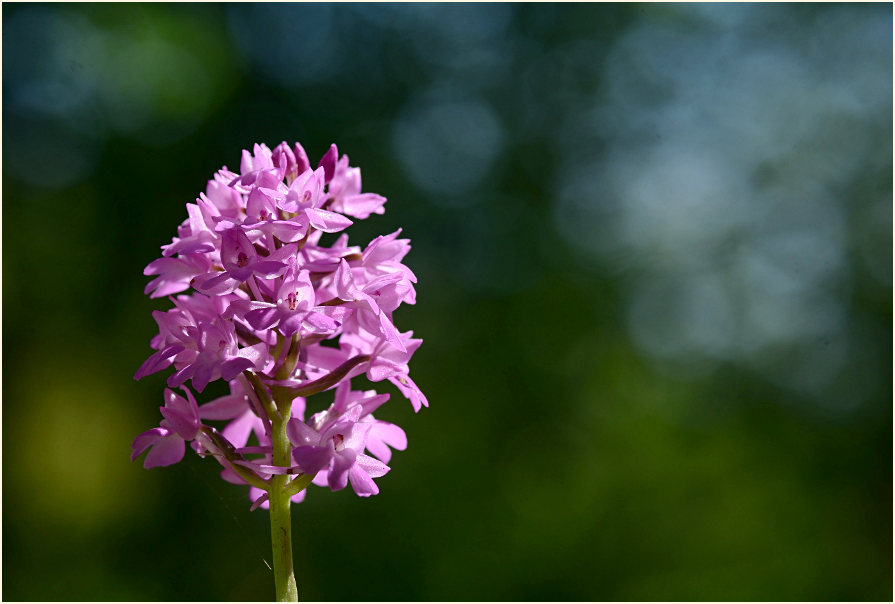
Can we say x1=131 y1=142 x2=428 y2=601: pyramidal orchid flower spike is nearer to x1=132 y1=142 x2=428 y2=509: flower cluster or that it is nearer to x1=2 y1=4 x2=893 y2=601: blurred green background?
x1=132 y1=142 x2=428 y2=509: flower cluster

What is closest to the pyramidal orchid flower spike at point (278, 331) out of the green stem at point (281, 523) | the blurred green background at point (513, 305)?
the green stem at point (281, 523)

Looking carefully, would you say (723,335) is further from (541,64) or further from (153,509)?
(153,509)

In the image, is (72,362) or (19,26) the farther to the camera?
(72,362)

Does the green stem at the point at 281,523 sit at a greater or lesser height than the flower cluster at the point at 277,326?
lesser

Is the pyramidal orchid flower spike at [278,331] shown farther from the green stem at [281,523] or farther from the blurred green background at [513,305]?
the blurred green background at [513,305]

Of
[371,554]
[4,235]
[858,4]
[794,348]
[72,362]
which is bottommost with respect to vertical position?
[371,554]

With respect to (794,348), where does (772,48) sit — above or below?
above

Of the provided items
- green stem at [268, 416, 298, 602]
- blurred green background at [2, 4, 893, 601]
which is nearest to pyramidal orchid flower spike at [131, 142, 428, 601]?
green stem at [268, 416, 298, 602]

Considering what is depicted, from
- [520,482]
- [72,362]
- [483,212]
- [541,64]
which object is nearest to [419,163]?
[483,212]
